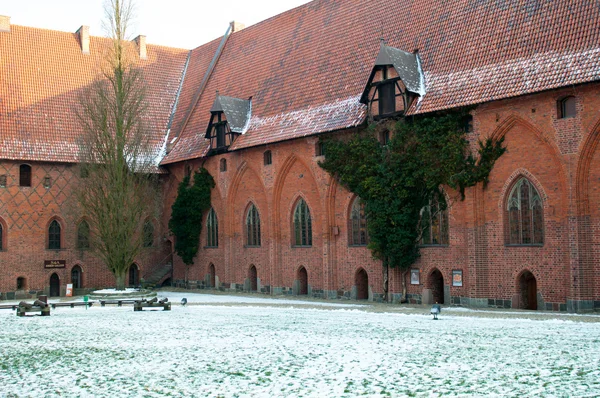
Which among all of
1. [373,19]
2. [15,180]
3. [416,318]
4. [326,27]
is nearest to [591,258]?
[416,318]

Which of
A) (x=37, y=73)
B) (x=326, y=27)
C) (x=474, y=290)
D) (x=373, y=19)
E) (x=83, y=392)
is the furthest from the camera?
(x=37, y=73)

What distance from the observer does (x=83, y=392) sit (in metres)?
9.36

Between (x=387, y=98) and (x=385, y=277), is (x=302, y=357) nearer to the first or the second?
(x=385, y=277)

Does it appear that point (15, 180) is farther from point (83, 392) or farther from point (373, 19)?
point (83, 392)

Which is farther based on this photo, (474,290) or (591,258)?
(474,290)

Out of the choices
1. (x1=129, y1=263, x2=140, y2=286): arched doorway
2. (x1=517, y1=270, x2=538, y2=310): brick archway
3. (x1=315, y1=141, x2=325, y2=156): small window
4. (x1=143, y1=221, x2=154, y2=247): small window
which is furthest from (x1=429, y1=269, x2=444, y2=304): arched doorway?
(x1=129, y1=263, x2=140, y2=286): arched doorway

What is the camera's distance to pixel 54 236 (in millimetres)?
35344

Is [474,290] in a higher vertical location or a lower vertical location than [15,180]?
lower

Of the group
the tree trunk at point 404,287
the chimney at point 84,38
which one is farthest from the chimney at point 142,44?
the tree trunk at point 404,287

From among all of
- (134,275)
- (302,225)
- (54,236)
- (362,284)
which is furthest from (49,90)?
(362,284)

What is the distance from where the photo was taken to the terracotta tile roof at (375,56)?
2164cm

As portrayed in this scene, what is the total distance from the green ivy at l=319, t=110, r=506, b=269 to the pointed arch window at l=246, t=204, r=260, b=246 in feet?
24.6

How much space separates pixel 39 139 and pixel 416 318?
24000 mm

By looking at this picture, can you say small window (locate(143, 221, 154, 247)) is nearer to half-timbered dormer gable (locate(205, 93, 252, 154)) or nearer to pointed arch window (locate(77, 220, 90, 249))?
pointed arch window (locate(77, 220, 90, 249))
